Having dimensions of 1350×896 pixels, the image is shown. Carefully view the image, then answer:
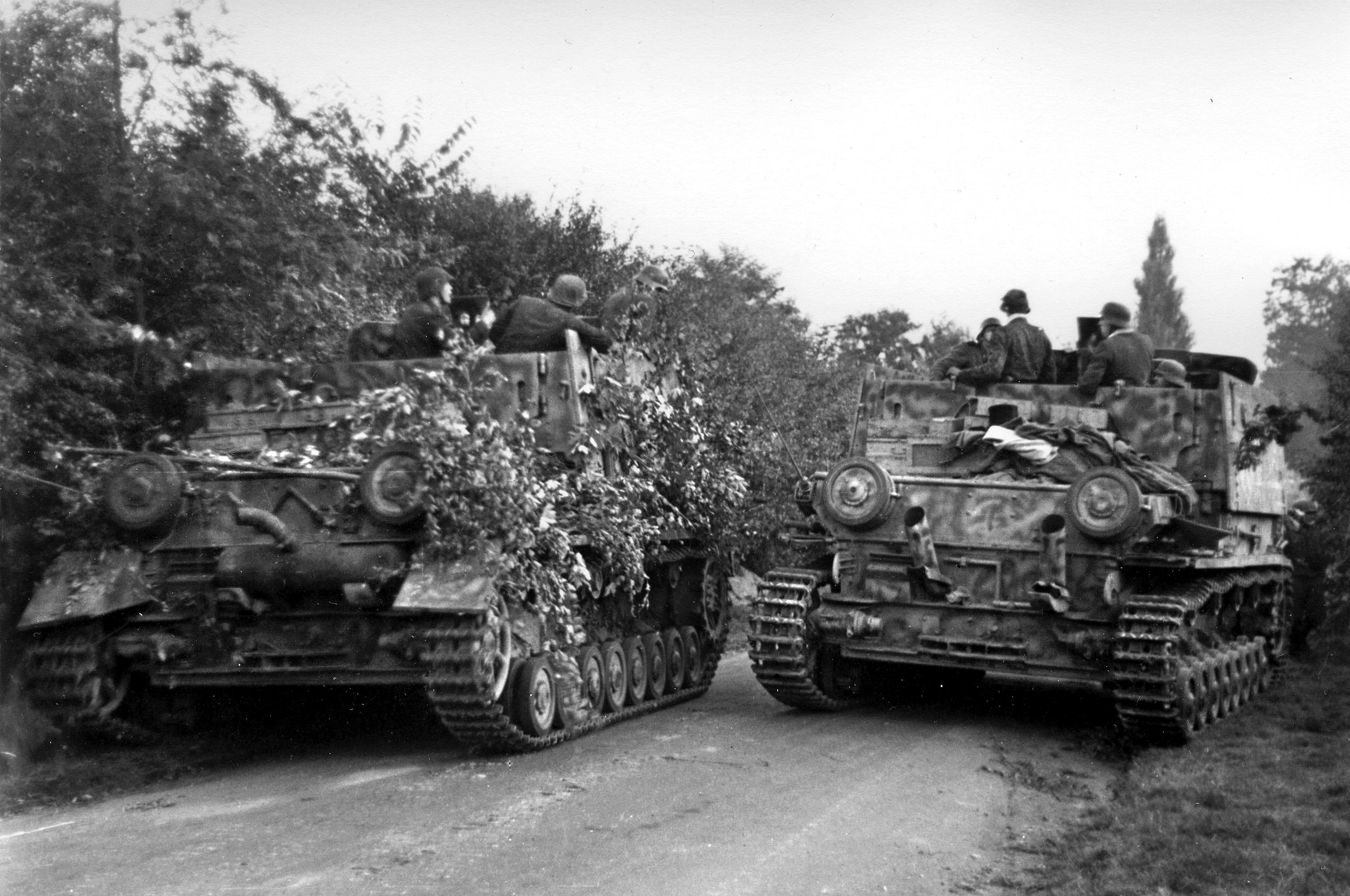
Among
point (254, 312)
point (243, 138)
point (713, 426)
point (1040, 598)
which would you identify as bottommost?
point (1040, 598)

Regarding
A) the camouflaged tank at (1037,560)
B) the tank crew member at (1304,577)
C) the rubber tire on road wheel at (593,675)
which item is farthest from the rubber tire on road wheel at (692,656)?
the tank crew member at (1304,577)

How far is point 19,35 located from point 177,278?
2.17 metres

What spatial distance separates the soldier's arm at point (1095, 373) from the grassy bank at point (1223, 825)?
3.09 metres

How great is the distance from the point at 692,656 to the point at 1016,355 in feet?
12.9

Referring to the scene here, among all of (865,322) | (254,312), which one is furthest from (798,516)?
(865,322)

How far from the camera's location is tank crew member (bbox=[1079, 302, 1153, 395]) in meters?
13.0

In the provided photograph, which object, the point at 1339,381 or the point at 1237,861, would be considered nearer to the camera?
the point at 1237,861

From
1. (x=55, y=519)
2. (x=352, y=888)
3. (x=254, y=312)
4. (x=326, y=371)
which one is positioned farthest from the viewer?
(x=254, y=312)

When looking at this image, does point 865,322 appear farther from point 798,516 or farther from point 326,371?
point 326,371

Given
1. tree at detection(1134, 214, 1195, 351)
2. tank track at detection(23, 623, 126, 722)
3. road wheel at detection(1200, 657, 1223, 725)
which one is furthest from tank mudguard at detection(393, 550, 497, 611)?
tree at detection(1134, 214, 1195, 351)

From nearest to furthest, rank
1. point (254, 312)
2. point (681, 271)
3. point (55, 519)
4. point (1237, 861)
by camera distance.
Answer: point (1237, 861)
point (55, 519)
point (254, 312)
point (681, 271)

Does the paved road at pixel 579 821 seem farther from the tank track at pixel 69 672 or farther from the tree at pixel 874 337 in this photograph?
the tree at pixel 874 337

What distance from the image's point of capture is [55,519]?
10383mm

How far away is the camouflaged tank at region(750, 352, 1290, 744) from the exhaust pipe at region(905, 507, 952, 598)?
0.02m
